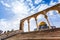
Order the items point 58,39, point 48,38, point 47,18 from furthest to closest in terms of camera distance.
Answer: point 47,18
point 48,38
point 58,39

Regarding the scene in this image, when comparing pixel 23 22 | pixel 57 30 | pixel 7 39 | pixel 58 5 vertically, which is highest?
pixel 58 5

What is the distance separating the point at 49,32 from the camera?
278 centimetres

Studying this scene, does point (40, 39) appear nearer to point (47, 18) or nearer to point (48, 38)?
point (48, 38)

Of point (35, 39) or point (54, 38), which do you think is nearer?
point (54, 38)

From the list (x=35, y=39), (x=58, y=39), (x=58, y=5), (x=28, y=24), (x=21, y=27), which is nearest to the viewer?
(x=58, y=39)

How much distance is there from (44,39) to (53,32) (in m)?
0.41

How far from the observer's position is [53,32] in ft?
8.84

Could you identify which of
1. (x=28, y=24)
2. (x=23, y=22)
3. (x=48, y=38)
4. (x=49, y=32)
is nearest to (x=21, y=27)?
(x=23, y=22)

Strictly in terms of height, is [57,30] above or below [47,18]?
below

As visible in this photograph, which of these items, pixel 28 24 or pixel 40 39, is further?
pixel 28 24

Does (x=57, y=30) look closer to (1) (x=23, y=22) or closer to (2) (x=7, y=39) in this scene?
(2) (x=7, y=39)

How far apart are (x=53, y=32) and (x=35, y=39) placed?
466 millimetres

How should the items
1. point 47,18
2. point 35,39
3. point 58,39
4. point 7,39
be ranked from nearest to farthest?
point 58,39
point 35,39
point 7,39
point 47,18

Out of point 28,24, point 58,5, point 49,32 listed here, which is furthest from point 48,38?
point 28,24
